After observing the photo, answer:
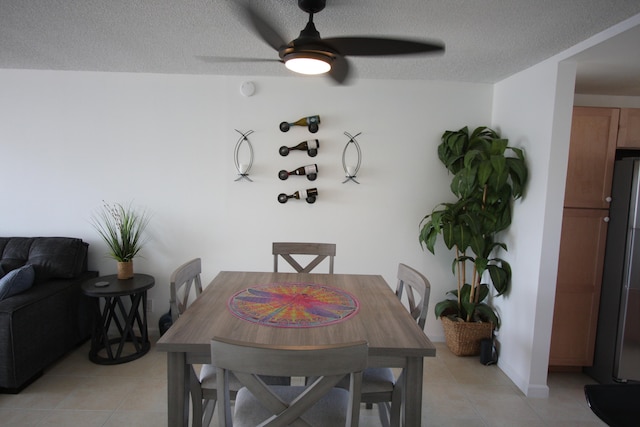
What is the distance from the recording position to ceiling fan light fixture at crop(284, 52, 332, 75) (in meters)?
1.59

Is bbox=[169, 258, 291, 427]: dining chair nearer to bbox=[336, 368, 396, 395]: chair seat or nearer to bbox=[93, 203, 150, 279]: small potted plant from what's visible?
bbox=[336, 368, 396, 395]: chair seat

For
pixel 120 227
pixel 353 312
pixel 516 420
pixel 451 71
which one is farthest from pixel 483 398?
pixel 120 227

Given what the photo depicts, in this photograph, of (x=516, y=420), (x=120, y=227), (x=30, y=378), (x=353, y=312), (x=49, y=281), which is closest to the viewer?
(x=353, y=312)

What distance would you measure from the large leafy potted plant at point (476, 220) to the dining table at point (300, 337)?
4.19 feet

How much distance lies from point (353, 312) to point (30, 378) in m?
2.39

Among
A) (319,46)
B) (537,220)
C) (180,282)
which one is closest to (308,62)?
(319,46)

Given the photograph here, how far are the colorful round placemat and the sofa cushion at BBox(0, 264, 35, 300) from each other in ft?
5.69

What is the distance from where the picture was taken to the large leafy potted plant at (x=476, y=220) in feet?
8.96

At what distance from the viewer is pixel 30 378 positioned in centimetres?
255

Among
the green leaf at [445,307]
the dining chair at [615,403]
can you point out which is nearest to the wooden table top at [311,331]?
the dining chair at [615,403]

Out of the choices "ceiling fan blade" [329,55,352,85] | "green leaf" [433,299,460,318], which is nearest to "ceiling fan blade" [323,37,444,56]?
"ceiling fan blade" [329,55,352,85]

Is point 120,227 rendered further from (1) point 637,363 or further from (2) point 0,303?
(1) point 637,363

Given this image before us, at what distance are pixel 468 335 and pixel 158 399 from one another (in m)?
2.42

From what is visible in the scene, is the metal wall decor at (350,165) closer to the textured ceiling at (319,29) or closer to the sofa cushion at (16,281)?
the textured ceiling at (319,29)
